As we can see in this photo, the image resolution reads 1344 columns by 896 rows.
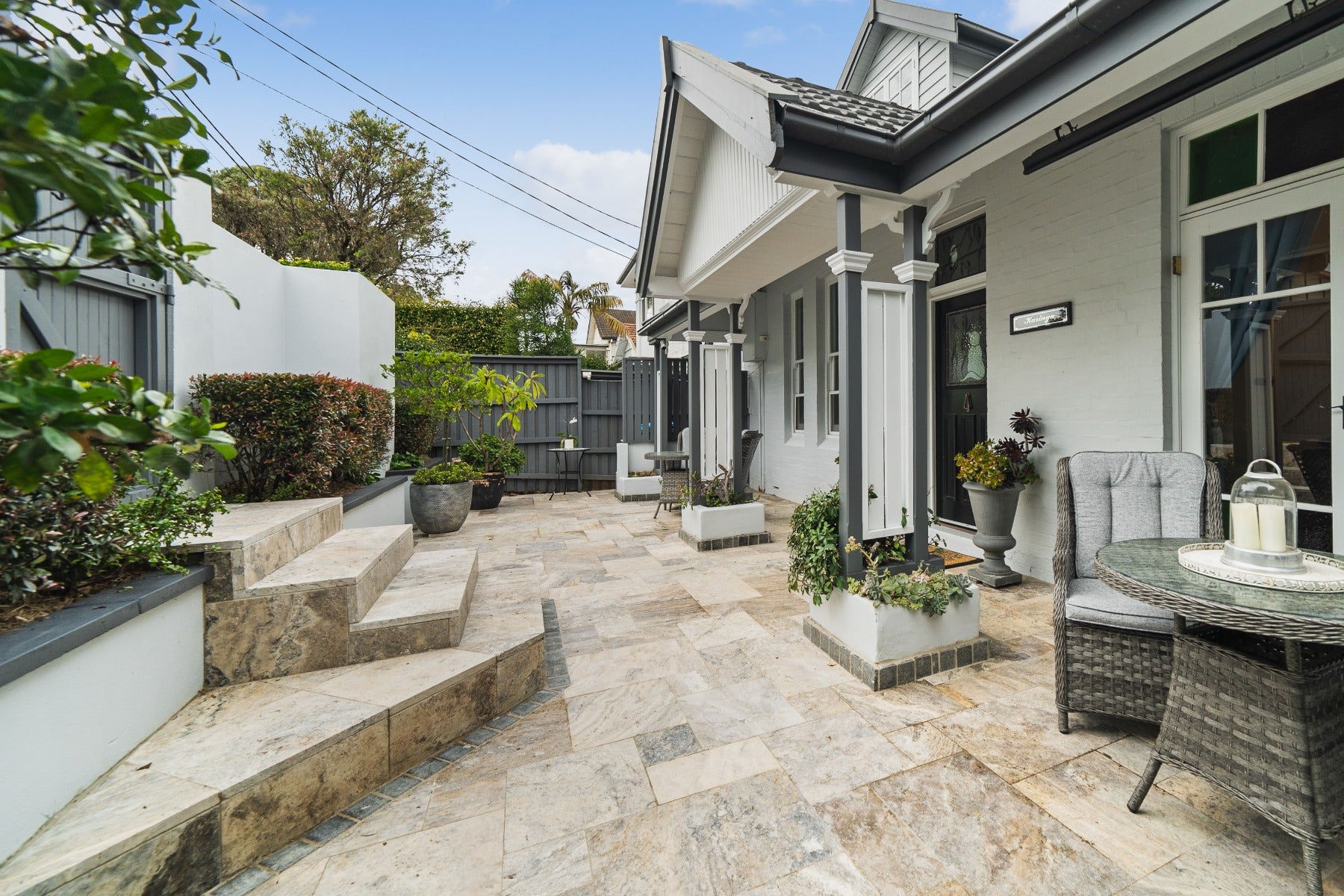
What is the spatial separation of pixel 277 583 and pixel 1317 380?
15.1 ft

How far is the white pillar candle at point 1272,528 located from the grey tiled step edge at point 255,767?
255 centimetres

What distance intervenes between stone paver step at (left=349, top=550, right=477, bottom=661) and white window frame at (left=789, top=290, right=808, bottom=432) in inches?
191

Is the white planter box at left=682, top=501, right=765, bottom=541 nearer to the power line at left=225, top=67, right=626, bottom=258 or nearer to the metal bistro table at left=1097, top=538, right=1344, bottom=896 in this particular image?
the metal bistro table at left=1097, top=538, right=1344, bottom=896

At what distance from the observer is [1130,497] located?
2182 mm

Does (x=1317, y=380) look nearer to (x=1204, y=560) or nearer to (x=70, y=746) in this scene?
(x=1204, y=560)

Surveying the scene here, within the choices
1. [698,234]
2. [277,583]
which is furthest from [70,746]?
[698,234]

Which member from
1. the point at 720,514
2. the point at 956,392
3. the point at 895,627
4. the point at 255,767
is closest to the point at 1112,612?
the point at 895,627

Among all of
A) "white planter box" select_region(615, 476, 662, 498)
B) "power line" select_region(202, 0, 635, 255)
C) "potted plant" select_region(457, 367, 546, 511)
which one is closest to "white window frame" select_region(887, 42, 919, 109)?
"potted plant" select_region(457, 367, 546, 511)

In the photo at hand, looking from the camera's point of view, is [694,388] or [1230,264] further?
[694,388]

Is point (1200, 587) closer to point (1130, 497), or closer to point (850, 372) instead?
point (1130, 497)

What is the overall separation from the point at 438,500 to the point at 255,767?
3865 mm

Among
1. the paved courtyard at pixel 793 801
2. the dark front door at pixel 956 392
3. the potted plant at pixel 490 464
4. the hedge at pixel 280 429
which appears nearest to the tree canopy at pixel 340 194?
the potted plant at pixel 490 464

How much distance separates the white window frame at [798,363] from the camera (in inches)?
255

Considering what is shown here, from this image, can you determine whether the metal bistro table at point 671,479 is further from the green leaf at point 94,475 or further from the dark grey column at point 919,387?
the green leaf at point 94,475
